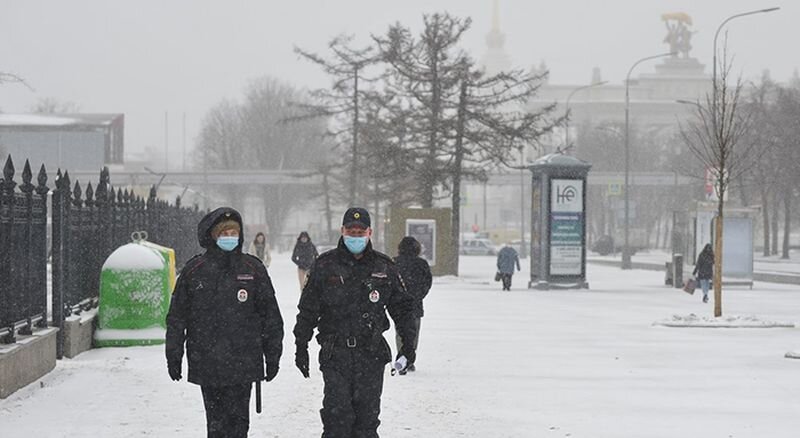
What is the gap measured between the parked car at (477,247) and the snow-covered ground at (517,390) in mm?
69740

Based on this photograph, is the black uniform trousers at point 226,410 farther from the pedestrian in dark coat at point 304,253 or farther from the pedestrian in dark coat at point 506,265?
the pedestrian in dark coat at point 506,265

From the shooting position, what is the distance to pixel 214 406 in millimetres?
8875

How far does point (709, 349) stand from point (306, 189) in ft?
286

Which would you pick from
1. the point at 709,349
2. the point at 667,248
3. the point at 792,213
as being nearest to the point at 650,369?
the point at 709,349

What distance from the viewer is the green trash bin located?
60.5ft

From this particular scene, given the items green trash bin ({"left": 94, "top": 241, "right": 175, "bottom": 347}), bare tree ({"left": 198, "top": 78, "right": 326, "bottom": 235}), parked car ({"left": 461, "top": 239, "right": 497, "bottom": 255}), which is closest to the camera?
green trash bin ({"left": 94, "top": 241, "right": 175, "bottom": 347})

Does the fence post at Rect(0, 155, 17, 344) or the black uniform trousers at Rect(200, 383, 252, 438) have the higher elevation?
the fence post at Rect(0, 155, 17, 344)

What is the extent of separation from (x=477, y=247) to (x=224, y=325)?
86.7 metres

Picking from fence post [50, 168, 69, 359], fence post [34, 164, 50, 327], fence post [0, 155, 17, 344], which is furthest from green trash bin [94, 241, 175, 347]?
fence post [0, 155, 17, 344]

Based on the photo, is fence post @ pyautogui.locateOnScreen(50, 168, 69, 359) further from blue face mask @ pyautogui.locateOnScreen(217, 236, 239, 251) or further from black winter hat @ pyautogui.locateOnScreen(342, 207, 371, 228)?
blue face mask @ pyautogui.locateOnScreen(217, 236, 239, 251)

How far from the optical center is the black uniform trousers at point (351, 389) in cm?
907

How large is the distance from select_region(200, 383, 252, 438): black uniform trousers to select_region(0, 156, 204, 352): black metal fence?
5.14 m

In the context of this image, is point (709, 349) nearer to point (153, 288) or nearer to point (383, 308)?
point (153, 288)

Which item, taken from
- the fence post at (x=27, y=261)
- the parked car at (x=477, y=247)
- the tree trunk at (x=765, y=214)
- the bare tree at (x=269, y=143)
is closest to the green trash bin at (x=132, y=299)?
the fence post at (x=27, y=261)
